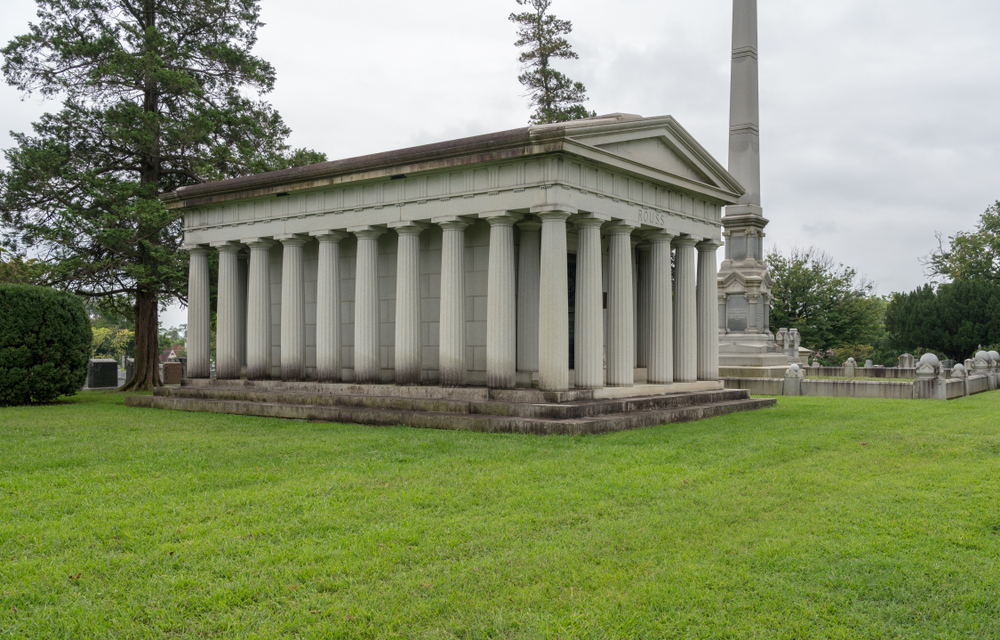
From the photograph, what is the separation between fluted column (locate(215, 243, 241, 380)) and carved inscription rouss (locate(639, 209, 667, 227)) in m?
10.8

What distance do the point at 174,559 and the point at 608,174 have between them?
12211 mm

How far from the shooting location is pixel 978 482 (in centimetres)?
907

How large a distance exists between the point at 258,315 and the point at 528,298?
741cm

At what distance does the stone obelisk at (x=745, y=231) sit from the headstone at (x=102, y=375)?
26674 millimetres

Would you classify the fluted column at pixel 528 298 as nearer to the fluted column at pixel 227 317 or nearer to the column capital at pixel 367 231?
the column capital at pixel 367 231

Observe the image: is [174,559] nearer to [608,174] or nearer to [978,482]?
[978,482]

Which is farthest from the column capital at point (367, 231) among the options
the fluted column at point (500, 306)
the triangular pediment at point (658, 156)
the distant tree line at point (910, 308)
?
the distant tree line at point (910, 308)

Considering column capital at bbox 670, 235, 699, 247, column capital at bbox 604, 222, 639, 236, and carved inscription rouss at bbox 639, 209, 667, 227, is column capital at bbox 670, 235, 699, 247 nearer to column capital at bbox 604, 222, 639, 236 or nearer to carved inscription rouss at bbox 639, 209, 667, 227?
carved inscription rouss at bbox 639, 209, 667, 227

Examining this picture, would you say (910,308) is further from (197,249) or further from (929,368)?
(197,249)

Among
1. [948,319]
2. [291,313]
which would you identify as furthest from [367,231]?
[948,319]

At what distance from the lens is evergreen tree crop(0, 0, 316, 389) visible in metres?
24.2

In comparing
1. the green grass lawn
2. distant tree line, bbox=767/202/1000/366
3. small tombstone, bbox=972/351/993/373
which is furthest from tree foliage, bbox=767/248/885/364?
the green grass lawn

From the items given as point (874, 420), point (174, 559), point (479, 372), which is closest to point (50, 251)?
point (479, 372)

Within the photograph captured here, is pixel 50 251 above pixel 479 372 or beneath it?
above
